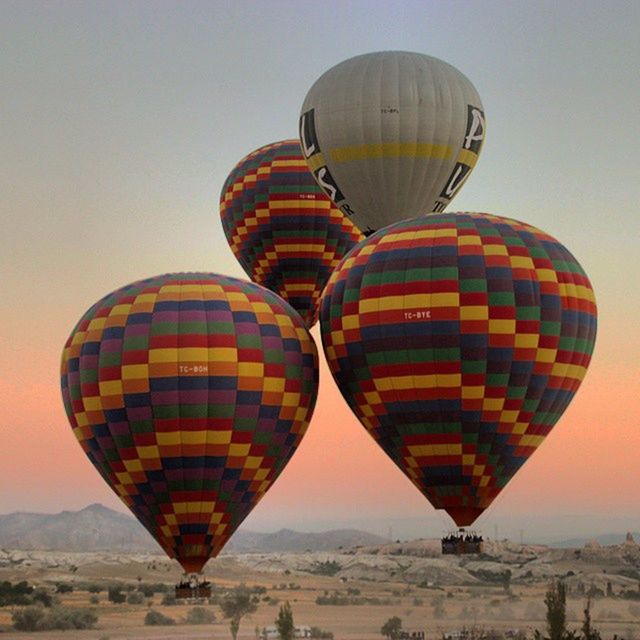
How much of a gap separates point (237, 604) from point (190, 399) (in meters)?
51.1

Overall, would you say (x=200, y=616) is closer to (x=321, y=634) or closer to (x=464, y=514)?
(x=321, y=634)

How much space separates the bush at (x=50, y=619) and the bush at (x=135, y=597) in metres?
4.46

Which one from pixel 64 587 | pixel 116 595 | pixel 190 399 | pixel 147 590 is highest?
pixel 190 399

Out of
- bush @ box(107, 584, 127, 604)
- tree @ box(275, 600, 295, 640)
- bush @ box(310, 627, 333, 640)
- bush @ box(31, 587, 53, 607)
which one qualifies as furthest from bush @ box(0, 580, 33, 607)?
tree @ box(275, 600, 295, 640)

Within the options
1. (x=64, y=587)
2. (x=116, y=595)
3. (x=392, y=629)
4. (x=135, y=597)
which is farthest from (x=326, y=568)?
(x=392, y=629)

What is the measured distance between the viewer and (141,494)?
30250 millimetres

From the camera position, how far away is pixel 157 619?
252 feet

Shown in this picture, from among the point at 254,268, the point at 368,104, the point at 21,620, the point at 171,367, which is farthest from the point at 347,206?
the point at 21,620

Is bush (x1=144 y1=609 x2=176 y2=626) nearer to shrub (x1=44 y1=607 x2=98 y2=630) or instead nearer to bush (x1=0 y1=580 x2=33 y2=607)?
shrub (x1=44 y1=607 x2=98 y2=630)

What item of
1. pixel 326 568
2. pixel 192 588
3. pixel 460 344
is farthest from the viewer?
pixel 326 568

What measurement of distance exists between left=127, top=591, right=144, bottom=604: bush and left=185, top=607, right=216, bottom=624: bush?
10.9ft

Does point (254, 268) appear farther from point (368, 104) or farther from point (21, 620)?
point (21, 620)

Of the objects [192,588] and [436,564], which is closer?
[192,588]

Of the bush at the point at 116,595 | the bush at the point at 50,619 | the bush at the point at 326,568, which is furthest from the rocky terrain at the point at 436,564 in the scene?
the bush at the point at 50,619
